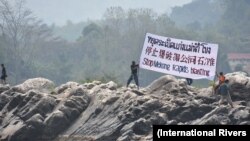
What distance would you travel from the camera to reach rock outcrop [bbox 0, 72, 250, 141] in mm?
41281

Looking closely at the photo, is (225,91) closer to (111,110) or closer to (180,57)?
(180,57)

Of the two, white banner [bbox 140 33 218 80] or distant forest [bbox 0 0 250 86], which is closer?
white banner [bbox 140 33 218 80]

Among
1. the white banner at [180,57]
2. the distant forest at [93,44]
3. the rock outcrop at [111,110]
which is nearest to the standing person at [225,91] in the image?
the rock outcrop at [111,110]

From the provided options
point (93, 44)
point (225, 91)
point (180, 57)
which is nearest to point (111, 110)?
point (180, 57)

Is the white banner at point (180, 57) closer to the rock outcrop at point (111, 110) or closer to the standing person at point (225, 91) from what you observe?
the rock outcrop at point (111, 110)

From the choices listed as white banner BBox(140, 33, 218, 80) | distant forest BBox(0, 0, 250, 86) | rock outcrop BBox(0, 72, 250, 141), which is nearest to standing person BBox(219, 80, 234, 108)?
rock outcrop BBox(0, 72, 250, 141)

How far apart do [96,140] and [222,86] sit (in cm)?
725

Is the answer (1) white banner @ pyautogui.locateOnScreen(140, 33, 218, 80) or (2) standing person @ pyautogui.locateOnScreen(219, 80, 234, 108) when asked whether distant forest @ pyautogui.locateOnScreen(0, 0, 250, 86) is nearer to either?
(1) white banner @ pyautogui.locateOnScreen(140, 33, 218, 80)

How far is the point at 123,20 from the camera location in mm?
161000

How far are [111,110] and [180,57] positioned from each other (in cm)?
466

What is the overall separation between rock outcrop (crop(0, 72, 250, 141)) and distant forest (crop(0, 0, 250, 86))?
224 feet

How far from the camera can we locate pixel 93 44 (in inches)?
5758

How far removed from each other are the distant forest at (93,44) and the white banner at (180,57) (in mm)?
71479

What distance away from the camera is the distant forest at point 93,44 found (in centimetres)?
12275
